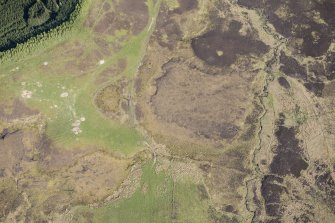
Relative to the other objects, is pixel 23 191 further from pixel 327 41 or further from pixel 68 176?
pixel 327 41

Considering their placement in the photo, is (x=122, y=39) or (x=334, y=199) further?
(x=122, y=39)

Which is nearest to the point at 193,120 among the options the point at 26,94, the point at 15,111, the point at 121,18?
the point at 121,18

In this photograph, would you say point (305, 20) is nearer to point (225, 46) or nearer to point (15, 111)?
point (225, 46)

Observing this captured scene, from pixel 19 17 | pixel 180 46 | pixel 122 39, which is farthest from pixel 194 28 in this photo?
pixel 19 17

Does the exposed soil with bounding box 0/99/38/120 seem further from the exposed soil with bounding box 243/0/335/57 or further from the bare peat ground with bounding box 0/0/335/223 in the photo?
the exposed soil with bounding box 243/0/335/57

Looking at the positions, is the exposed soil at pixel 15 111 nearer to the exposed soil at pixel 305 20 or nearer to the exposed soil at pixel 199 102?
the exposed soil at pixel 199 102

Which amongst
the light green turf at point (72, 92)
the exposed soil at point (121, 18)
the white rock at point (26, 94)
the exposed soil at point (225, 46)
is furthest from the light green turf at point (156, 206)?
the exposed soil at point (121, 18)

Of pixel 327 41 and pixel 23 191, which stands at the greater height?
pixel 327 41
